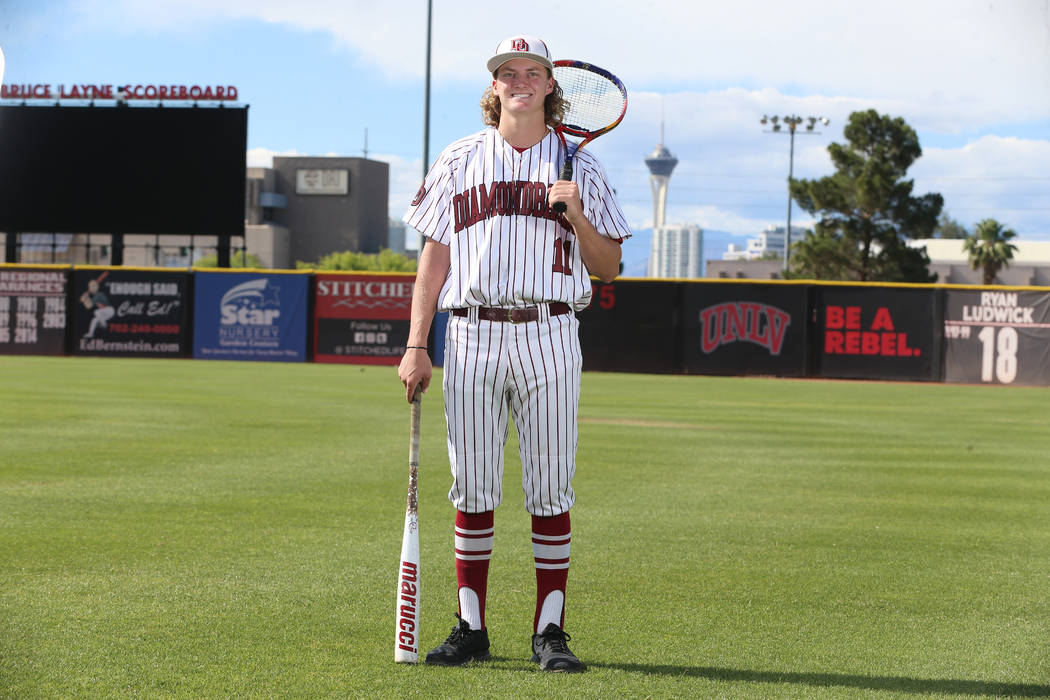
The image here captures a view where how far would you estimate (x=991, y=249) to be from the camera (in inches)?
3063

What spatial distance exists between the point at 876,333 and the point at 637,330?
5.29 meters

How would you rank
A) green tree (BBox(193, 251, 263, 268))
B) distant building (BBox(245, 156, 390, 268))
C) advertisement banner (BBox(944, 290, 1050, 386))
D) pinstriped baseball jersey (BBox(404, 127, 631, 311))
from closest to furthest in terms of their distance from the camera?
pinstriped baseball jersey (BBox(404, 127, 631, 311)) → advertisement banner (BBox(944, 290, 1050, 386)) → green tree (BBox(193, 251, 263, 268)) → distant building (BBox(245, 156, 390, 268))

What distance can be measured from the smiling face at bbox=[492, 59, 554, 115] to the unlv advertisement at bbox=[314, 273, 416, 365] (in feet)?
77.3

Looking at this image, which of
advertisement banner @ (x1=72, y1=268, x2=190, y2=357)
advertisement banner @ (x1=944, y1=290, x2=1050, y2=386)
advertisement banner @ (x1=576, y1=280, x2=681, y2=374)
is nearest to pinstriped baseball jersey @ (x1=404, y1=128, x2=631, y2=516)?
advertisement banner @ (x1=576, y1=280, x2=681, y2=374)

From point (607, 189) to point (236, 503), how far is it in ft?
13.9

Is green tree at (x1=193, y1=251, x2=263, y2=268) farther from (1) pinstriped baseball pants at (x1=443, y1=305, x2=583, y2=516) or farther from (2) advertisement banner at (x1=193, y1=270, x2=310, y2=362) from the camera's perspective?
(1) pinstriped baseball pants at (x1=443, y1=305, x2=583, y2=516)

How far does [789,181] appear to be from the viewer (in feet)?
183

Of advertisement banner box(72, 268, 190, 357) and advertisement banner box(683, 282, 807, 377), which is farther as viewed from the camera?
advertisement banner box(72, 268, 190, 357)

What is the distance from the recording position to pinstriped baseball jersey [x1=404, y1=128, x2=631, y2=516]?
13.1 ft

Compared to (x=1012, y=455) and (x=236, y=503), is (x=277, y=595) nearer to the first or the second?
(x=236, y=503)

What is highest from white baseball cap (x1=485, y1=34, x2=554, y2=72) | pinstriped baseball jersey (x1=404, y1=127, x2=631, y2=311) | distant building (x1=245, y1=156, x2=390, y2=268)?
distant building (x1=245, y1=156, x2=390, y2=268)

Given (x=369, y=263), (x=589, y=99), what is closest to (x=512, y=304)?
(x=589, y=99)

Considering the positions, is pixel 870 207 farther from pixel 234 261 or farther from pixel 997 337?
pixel 234 261

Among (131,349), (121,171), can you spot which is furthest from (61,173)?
(131,349)
